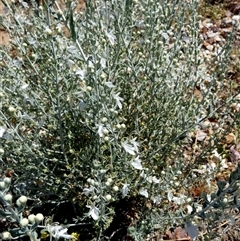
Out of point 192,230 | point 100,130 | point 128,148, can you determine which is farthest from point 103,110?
point 192,230

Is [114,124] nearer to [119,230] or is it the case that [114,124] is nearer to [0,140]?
[0,140]

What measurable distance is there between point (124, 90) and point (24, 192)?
843mm

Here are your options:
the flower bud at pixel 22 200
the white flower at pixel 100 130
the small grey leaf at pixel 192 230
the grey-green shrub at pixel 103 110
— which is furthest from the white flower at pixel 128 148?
the flower bud at pixel 22 200

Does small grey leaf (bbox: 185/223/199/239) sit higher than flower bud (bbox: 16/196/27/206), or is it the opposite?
flower bud (bbox: 16/196/27/206)

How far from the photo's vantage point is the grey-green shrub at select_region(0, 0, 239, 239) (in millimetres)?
1810

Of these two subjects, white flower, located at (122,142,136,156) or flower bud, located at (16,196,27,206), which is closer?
flower bud, located at (16,196,27,206)

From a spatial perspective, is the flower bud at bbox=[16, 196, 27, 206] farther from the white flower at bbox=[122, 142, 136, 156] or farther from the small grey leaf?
the small grey leaf

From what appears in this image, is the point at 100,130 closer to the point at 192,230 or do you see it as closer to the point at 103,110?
the point at 103,110

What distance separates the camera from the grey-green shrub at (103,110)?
181 centimetres

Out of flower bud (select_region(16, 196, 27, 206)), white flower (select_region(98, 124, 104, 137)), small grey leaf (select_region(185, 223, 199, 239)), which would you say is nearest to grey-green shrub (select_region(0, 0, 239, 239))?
white flower (select_region(98, 124, 104, 137))

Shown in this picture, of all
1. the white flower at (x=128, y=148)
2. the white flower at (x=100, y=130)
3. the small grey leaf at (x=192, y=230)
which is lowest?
the small grey leaf at (x=192, y=230)

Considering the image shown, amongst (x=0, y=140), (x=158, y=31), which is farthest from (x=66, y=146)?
(x=158, y=31)

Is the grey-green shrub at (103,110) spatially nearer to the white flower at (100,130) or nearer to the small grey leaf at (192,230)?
the white flower at (100,130)

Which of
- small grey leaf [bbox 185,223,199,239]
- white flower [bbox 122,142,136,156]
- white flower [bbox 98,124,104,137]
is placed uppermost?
white flower [bbox 98,124,104,137]
